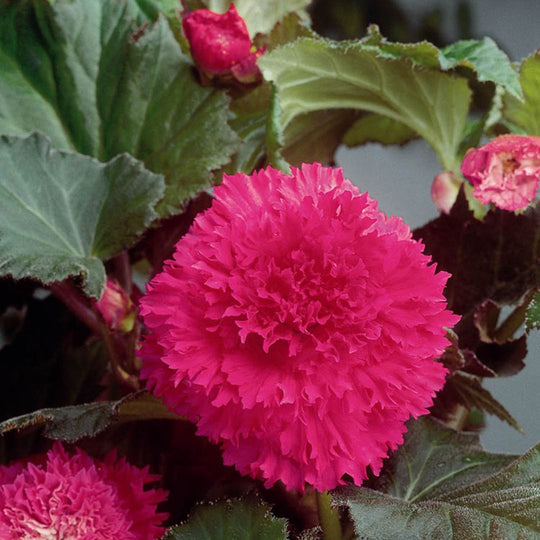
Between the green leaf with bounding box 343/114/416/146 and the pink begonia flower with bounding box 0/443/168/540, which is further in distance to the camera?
the green leaf with bounding box 343/114/416/146

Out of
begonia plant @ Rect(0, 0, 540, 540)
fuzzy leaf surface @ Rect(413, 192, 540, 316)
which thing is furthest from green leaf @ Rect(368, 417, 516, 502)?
fuzzy leaf surface @ Rect(413, 192, 540, 316)

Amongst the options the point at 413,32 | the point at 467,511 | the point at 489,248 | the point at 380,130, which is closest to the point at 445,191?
the point at 489,248

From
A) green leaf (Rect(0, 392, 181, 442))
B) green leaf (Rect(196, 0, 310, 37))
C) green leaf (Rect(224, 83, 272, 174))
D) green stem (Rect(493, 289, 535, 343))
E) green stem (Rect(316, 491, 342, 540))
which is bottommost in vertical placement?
green stem (Rect(316, 491, 342, 540))

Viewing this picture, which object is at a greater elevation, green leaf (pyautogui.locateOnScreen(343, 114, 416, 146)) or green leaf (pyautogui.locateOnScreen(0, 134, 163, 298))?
green leaf (pyautogui.locateOnScreen(0, 134, 163, 298))

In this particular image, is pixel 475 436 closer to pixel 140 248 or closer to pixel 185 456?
pixel 185 456

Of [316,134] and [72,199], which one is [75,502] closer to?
[72,199]

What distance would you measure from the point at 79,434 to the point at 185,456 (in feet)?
0.43

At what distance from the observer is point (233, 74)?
571 mm

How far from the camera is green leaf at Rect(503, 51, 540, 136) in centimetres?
57

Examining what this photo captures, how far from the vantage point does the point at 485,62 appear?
1.75 ft

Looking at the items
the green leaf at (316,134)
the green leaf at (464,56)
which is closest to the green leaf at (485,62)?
the green leaf at (464,56)

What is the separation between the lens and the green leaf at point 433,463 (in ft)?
1.48

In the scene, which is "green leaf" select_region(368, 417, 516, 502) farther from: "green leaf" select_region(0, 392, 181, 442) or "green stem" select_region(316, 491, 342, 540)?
"green leaf" select_region(0, 392, 181, 442)

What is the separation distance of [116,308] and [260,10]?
0.33 meters
